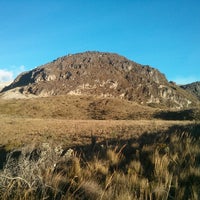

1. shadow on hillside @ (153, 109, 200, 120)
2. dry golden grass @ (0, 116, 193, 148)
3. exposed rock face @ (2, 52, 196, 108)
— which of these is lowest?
dry golden grass @ (0, 116, 193, 148)

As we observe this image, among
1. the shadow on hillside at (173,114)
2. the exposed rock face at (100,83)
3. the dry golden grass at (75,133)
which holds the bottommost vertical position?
the dry golden grass at (75,133)

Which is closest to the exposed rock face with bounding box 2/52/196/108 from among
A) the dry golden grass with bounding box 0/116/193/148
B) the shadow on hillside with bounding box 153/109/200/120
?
the shadow on hillside with bounding box 153/109/200/120

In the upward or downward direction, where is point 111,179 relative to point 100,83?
downward

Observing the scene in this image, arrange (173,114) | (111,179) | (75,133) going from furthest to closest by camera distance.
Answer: (173,114) → (75,133) → (111,179)

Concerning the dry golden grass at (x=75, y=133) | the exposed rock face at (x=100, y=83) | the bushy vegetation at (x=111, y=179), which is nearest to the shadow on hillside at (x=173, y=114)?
the dry golden grass at (x=75, y=133)

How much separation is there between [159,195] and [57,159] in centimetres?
295

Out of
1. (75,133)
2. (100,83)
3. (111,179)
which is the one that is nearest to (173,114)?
(75,133)

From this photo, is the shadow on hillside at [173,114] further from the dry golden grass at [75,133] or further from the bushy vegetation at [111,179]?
the bushy vegetation at [111,179]

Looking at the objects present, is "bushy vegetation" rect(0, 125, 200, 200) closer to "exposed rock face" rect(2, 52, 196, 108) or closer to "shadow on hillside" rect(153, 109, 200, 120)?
"shadow on hillside" rect(153, 109, 200, 120)

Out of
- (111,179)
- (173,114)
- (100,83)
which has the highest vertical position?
(100,83)

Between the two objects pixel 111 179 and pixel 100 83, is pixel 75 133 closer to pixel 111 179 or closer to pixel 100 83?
pixel 111 179

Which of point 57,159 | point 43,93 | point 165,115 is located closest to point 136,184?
point 57,159

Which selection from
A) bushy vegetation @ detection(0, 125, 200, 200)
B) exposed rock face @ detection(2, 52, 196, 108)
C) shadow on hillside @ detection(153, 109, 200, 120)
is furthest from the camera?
exposed rock face @ detection(2, 52, 196, 108)

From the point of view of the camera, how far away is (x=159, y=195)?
3.83 meters
